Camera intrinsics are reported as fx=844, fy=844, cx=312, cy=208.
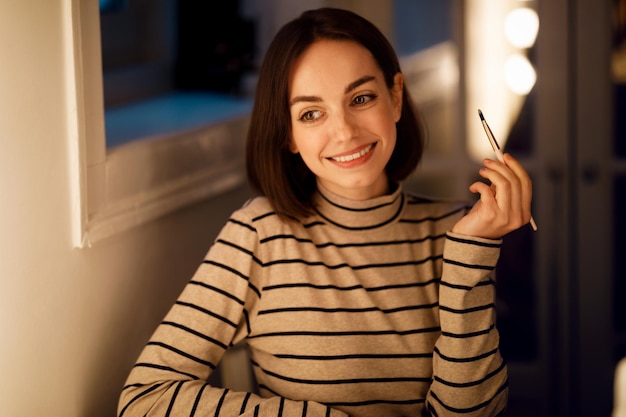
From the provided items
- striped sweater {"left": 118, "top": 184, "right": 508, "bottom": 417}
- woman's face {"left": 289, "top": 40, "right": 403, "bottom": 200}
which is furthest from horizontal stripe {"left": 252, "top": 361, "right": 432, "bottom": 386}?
woman's face {"left": 289, "top": 40, "right": 403, "bottom": 200}

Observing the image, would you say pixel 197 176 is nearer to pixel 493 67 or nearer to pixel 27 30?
pixel 27 30

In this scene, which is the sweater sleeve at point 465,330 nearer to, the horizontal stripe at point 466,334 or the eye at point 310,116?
the horizontal stripe at point 466,334

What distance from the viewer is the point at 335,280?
1.43 metres

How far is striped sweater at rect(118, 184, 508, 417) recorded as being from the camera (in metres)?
1.32

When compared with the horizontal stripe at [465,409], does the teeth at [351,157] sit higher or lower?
higher

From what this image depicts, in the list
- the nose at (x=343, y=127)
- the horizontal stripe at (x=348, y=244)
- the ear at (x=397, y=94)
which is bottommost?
the horizontal stripe at (x=348, y=244)

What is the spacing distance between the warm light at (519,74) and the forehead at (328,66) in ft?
4.26

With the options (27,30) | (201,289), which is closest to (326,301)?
(201,289)

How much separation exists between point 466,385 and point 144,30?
133cm

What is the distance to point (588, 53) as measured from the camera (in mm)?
2488

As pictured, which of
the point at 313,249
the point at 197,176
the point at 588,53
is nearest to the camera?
the point at 313,249

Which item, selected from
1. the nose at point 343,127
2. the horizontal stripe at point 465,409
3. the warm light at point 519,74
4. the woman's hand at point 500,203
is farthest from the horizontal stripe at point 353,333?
the warm light at point 519,74

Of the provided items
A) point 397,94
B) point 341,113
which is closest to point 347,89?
point 341,113

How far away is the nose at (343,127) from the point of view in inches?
53.2
